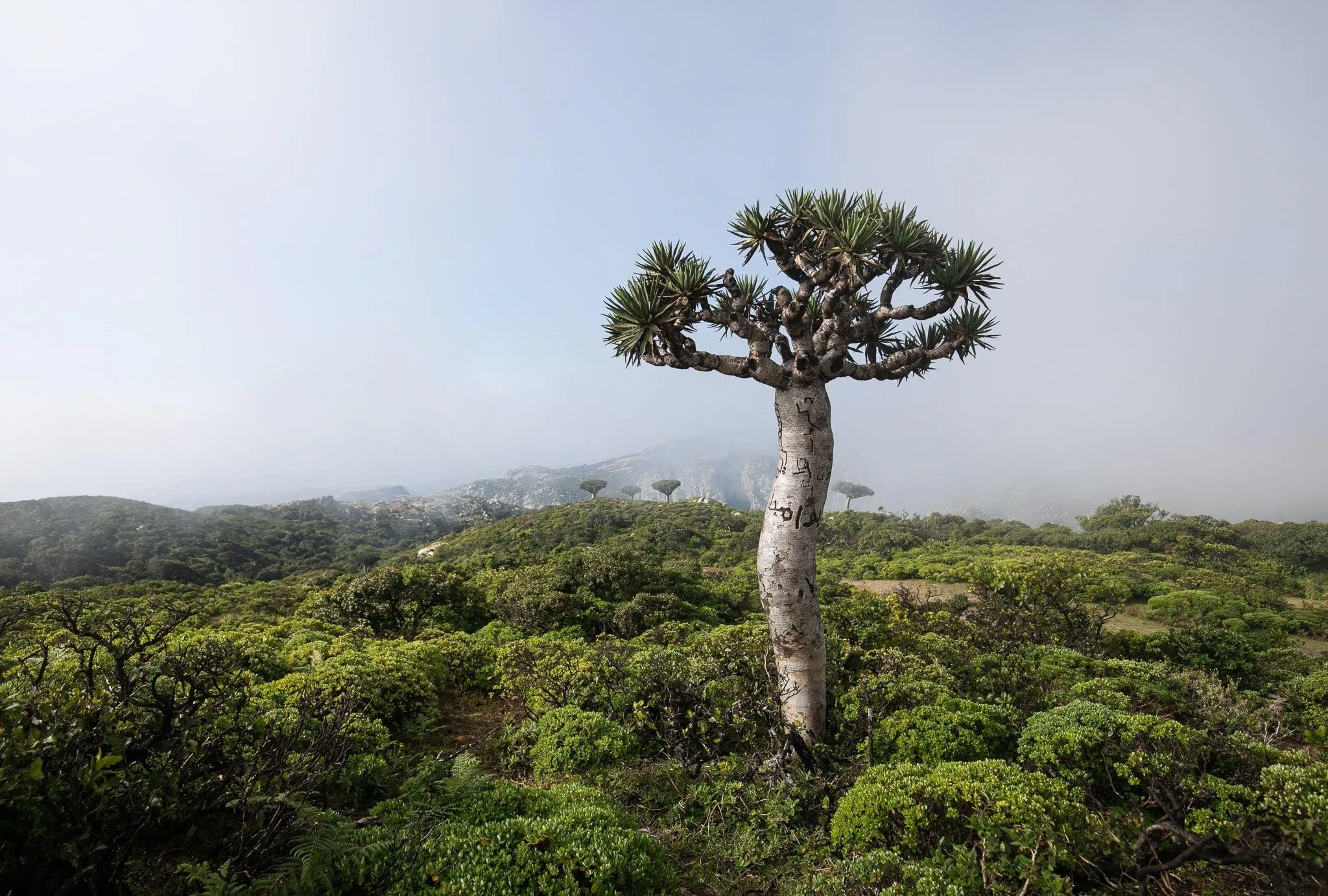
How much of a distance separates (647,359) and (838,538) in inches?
1612

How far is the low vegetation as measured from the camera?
10.6 feet

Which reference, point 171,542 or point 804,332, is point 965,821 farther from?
point 171,542

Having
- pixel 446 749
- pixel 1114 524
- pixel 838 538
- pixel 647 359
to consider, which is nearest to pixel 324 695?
pixel 446 749

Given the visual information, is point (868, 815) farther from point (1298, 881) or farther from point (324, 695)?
point (324, 695)

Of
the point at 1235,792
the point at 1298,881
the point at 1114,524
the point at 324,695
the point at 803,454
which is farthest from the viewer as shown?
the point at 1114,524

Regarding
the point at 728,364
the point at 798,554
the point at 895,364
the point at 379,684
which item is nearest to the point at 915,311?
the point at 895,364

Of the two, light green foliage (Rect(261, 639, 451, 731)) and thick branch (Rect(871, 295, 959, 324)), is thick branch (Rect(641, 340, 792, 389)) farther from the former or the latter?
light green foliage (Rect(261, 639, 451, 731))

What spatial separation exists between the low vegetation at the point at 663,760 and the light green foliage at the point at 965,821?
3cm

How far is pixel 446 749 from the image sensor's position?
24.0 feet

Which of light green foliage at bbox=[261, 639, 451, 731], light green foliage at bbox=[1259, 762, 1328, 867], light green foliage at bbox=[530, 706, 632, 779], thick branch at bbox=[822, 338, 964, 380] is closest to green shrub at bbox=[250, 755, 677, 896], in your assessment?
light green foliage at bbox=[530, 706, 632, 779]

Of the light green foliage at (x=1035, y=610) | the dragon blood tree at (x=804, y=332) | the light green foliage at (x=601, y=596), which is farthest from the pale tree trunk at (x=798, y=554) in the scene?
the light green foliage at (x=601, y=596)

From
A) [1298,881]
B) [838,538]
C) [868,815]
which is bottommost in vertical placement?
[838,538]

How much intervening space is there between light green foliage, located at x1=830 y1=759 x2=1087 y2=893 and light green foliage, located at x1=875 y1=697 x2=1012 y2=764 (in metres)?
0.86

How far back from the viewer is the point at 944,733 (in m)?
5.86
